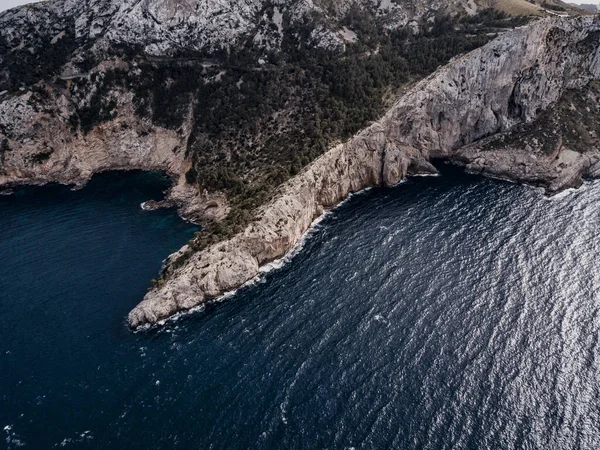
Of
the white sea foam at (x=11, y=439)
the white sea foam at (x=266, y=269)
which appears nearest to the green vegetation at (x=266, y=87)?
the white sea foam at (x=266, y=269)

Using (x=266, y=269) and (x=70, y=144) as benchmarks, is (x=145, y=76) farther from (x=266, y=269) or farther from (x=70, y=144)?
(x=266, y=269)

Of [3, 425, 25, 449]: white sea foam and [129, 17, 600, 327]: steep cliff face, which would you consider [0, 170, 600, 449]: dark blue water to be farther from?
[129, 17, 600, 327]: steep cliff face

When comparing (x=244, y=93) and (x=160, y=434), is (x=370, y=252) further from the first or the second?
(x=244, y=93)

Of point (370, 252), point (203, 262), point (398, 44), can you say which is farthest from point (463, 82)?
point (203, 262)

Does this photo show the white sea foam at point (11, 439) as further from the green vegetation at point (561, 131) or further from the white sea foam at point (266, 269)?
the green vegetation at point (561, 131)


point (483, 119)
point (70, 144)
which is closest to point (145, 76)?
point (70, 144)

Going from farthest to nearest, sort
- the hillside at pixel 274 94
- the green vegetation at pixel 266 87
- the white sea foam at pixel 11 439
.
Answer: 1. the green vegetation at pixel 266 87
2. the hillside at pixel 274 94
3. the white sea foam at pixel 11 439
